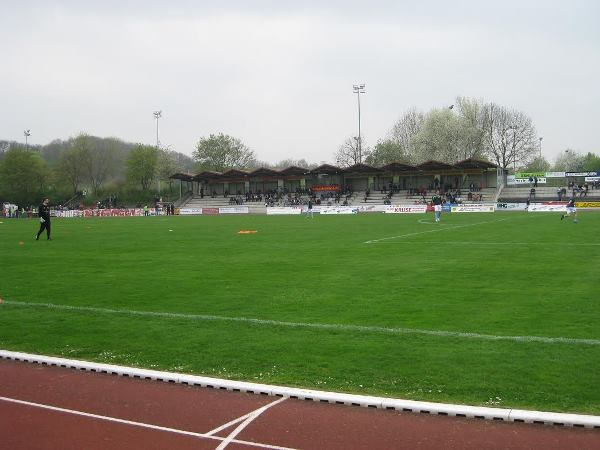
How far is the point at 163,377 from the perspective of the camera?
6.93 metres

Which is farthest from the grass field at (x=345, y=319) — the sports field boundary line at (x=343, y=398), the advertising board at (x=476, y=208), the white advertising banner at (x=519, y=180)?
the white advertising banner at (x=519, y=180)

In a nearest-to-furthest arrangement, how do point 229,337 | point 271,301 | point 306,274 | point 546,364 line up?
1. point 546,364
2. point 229,337
3. point 271,301
4. point 306,274

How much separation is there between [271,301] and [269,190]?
7383 cm

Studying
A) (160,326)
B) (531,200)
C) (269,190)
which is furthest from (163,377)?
(269,190)

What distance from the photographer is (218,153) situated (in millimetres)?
106062

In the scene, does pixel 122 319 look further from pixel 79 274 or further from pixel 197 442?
pixel 79 274

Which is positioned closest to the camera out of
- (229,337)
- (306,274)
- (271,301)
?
(229,337)

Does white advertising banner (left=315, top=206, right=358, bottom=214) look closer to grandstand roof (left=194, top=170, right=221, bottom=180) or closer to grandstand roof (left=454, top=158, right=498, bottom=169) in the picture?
grandstand roof (left=454, top=158, right=498, bottom=169)

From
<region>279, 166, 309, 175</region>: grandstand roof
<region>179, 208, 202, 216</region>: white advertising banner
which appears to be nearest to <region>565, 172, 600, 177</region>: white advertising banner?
<region>279, 166, 309, 175</region>: grandstand roof

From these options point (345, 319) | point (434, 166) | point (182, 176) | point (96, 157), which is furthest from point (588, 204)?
point (96, 157)

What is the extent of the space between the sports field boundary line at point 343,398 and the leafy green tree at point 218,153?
326ft

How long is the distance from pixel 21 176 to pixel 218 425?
95.9 metres

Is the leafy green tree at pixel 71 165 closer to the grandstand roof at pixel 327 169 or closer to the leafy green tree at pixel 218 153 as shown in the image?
the leafy green tree at pixel 218 153

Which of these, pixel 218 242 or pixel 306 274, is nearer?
pixel 306 274
